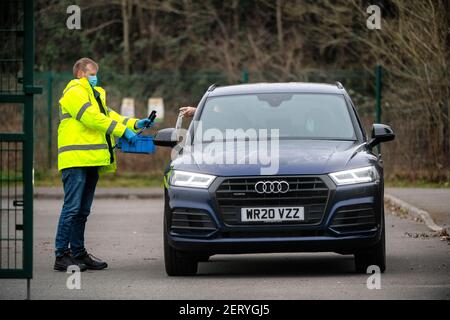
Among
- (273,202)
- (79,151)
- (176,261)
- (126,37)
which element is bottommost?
(176,261)

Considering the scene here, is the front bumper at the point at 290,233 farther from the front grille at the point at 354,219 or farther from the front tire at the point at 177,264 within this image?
the front tire at the point at 177,264

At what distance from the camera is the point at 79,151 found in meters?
11.7

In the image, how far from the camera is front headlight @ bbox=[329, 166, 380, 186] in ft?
34.5

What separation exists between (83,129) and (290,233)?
8.05ft

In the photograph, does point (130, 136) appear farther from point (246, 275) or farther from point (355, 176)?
point (355, 176)

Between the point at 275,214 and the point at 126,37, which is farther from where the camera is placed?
the point at 126,37

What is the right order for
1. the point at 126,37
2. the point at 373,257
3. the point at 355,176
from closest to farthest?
1. the point at 355,176
2. the point at 373,257
3. the point at 126,37

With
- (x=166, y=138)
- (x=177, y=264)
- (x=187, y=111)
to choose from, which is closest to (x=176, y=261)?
(x=177, y=264)

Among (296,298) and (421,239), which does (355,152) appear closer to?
(296,298)

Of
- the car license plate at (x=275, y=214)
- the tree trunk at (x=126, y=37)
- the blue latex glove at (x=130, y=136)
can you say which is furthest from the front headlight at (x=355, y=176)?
the tree trunk at (x=126, y=37)

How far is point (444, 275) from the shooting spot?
10.6 meters

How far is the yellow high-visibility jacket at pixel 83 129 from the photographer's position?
1166 centimetres

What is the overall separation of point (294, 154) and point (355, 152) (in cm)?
59
